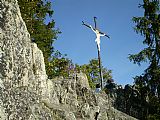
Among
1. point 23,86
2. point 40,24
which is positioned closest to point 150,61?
point 40,24

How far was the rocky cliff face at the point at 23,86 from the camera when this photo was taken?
823 cm

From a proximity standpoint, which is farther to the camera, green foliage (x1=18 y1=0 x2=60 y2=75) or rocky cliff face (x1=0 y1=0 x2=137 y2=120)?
green foliage (x1=18 y1=0 x2=60 y2=75)

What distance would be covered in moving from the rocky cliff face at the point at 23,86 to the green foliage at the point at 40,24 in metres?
9.98

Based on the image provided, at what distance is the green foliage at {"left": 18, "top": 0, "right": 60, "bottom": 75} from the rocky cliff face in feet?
32.7

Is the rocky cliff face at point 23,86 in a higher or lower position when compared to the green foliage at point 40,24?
lower

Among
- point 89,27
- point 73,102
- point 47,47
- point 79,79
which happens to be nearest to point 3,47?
point 73,102

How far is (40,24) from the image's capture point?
2589 cm

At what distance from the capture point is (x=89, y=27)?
82.5 feet

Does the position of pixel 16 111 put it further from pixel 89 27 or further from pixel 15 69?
pixel 89 27

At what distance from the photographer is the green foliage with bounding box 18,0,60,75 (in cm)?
2427

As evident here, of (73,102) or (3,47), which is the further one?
(73,102)

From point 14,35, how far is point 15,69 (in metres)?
1.08

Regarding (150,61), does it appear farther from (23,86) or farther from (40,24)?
(23,86)

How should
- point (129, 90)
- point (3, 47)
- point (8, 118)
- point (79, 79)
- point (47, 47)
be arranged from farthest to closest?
1. point (47, 47)
2. point (129, 90)
3. point (79, 79)
4. point (3, 47)
5. point (8, 118)
